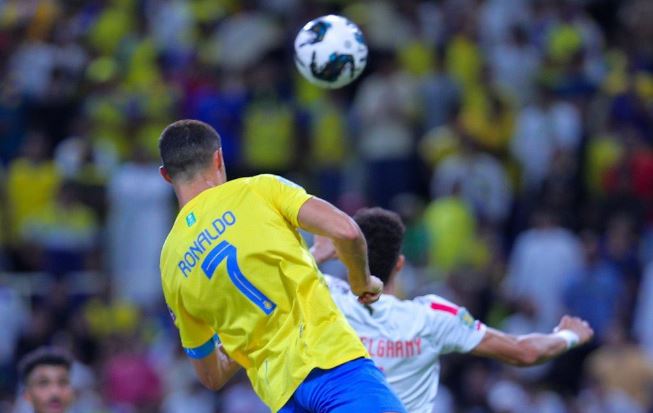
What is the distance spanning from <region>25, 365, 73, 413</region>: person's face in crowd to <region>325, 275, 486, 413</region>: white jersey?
2.14 meters

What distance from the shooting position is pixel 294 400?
21.5 ft

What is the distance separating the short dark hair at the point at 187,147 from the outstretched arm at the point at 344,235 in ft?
2.04

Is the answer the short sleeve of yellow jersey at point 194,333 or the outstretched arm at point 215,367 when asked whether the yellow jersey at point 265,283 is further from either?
the outstretched arm at point 215,367

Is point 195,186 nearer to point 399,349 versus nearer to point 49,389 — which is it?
point 399,349

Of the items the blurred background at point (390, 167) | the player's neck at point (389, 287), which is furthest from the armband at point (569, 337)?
the blurred background at point (390, 167)

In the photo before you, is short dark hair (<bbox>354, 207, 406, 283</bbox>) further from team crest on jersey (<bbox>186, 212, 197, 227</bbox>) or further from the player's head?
the player's head

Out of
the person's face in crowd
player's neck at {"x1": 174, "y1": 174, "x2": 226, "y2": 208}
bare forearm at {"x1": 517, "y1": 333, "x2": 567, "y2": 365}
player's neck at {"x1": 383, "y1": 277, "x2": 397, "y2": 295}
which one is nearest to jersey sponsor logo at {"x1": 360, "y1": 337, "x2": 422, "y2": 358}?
player's neck at {"x1": 383, "y1": 277, "x2": 397, "y2": 295}

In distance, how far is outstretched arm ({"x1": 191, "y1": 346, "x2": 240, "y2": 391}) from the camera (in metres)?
7.09

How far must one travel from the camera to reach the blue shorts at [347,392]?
20.7ft

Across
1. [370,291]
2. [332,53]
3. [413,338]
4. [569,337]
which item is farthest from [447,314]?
[332,53]

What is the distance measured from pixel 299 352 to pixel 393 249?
1.09m

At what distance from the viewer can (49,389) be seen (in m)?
8.63

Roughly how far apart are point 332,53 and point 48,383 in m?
2.62

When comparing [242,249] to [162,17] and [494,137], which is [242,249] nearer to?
[494,137]
